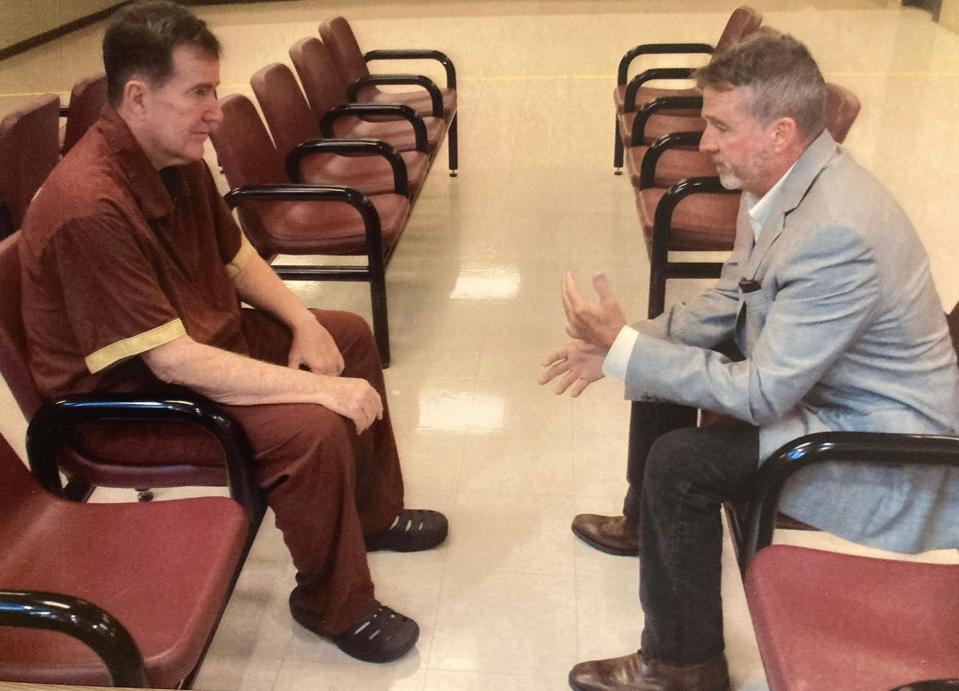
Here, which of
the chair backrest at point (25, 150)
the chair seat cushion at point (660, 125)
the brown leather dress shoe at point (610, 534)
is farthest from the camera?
the chair seat cushion at point (660, 125)

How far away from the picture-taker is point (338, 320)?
6.97 feet

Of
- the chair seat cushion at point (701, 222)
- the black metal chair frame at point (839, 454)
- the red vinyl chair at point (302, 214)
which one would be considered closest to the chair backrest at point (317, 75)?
the red vinyl chair at point (302, 214)

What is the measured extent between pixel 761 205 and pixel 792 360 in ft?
1.10

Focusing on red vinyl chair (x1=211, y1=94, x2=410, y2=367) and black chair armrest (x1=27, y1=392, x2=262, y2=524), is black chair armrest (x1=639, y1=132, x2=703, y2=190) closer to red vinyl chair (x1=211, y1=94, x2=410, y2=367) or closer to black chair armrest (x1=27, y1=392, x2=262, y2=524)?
red vinyl chair (x1=211, y1=94, x2=410, y2=367)

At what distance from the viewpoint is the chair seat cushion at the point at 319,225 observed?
2826 millimetres

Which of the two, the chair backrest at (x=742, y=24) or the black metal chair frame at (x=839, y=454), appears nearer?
the black metal chair frame at (x=839, y=454)

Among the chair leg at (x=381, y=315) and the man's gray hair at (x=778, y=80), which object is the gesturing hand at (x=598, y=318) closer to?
the man's gray hair at (x=778, y=80)

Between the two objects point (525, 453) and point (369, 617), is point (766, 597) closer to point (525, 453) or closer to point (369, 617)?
point (369, 617)

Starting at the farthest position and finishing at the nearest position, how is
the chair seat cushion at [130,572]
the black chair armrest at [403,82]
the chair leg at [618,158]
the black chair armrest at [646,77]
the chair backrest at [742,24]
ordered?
the chair leg at [618,158] < the black chair armrest at [403,82] < the black chair armrest at [646,77] < the chair backrest at [742,24] < the chair seat cushion at [130,572]

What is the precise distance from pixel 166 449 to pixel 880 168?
415cm

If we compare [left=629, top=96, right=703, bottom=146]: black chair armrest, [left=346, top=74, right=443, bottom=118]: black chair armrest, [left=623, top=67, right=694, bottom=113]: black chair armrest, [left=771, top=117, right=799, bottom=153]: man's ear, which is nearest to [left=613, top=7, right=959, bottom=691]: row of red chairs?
[left=771, top=117, right=799, bottom=153]: man's ear

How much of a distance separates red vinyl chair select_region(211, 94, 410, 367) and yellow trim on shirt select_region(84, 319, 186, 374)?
1.21 metres

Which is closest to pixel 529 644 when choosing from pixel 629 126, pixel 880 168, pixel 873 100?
pixel 629 126

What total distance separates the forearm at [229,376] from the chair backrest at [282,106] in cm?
167
